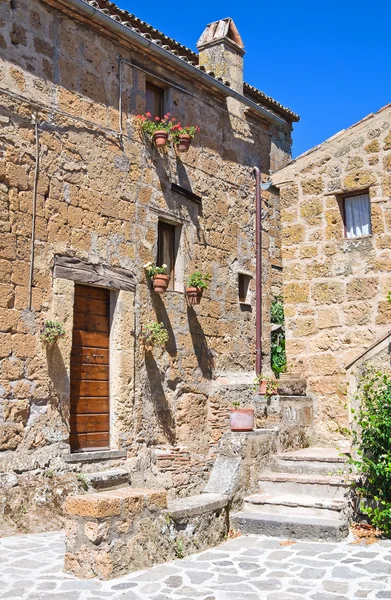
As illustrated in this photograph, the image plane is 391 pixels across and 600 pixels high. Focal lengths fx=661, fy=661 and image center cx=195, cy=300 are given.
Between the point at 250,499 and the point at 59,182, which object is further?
the point at 59,182

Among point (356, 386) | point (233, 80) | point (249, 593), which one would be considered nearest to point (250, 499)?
point (356, 386)

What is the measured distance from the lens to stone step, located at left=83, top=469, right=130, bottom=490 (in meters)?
7.97

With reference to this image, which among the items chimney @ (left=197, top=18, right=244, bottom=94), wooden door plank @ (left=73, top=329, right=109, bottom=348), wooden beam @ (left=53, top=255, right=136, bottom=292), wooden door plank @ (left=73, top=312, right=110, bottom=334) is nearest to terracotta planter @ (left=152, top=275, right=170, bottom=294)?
wooden beam @ (left=53, top=255, right=136, bottom=292)

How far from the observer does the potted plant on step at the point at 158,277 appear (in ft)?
30.9

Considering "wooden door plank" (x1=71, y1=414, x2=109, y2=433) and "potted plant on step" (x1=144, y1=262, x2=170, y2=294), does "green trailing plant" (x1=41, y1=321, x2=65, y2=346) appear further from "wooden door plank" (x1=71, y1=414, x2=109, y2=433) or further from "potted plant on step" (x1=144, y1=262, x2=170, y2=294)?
"potted plant on step" (x1=144, y1=262, x2=170, y2=294)

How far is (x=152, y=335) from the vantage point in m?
9.34

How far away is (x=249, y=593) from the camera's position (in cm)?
483

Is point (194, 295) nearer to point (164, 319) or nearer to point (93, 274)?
point (164, 319)

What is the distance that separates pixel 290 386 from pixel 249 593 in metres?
4.69

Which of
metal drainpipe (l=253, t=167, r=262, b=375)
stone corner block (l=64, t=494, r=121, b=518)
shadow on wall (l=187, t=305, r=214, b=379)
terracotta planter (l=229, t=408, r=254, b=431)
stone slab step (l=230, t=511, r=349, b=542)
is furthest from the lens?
metal drainpipe (l=253, t=167, r=262, b=375)

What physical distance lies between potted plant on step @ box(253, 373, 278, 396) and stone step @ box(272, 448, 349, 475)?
1215mm

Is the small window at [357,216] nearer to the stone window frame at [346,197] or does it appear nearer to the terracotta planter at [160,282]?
the stone window frame at [346,197]

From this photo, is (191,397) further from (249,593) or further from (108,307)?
(249,593)

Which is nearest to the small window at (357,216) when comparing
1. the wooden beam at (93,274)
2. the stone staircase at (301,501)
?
the wooden beam at (93,274)
